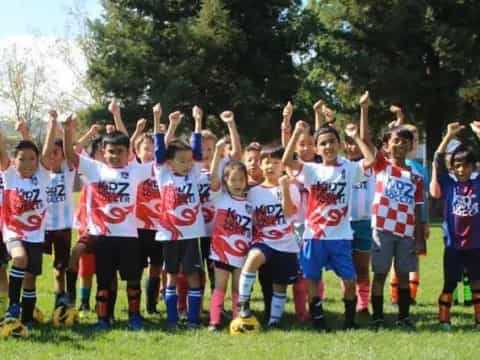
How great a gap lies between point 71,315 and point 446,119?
785 inches

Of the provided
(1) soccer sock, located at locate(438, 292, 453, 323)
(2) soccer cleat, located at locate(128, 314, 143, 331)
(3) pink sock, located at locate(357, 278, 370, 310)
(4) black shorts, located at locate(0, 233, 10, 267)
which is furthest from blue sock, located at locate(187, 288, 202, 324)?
(1) soccer sock, located at locate(438, 292, 453, 323)

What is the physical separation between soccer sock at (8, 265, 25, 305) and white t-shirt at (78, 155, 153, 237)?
2.55 feet

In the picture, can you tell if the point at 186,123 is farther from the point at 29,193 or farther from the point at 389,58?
the point at 29,193

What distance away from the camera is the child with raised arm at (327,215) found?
6.64 meters

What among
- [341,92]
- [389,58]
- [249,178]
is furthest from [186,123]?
[249,178]

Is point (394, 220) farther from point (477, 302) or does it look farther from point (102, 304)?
point (102, 304)

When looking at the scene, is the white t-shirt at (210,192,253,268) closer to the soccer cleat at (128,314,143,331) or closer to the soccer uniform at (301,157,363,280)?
the soccer uniform at (301,157,363,280)

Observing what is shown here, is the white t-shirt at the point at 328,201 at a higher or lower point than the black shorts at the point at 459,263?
higher

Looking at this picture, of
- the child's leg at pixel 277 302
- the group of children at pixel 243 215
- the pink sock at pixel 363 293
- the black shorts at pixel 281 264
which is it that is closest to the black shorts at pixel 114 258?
the group of children at pixel 243 215

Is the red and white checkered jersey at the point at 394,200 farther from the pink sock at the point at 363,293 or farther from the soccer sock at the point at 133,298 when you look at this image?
the soccer sock at the point at 133,298

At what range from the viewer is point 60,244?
7.42 metres

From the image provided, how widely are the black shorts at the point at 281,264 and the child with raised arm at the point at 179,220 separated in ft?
2.06

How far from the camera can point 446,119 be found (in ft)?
80.3

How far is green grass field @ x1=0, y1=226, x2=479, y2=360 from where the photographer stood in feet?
19.0
